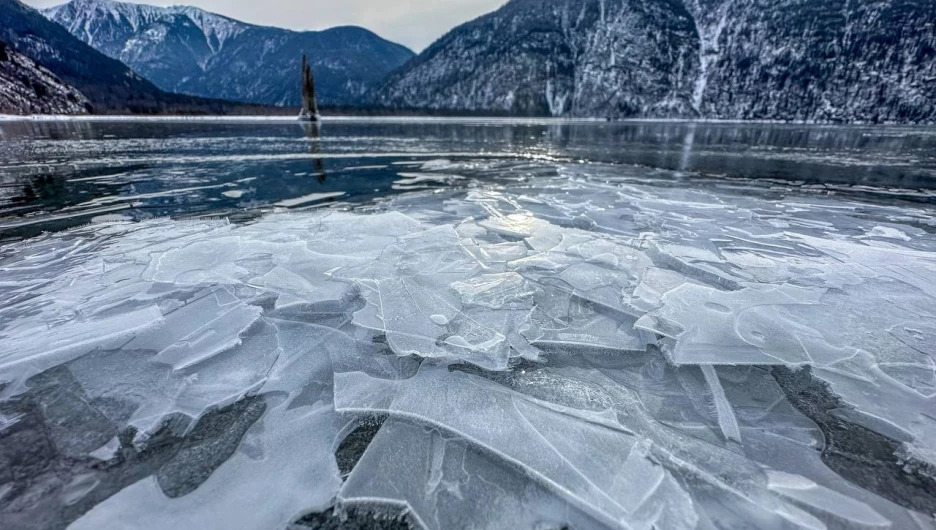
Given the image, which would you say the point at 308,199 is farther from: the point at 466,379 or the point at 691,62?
the point at 691,62

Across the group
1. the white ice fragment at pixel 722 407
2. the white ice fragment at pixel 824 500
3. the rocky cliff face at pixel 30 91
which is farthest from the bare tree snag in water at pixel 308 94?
the white ice fragment at pixel 824 500

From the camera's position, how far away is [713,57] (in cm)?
11175

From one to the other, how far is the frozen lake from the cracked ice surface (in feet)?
0.04

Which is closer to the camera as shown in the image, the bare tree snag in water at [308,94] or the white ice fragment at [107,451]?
the white ice fragment at [107,451]

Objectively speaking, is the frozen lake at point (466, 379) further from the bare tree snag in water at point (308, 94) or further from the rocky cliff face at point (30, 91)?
the rocky cliff face at point (30, 91)

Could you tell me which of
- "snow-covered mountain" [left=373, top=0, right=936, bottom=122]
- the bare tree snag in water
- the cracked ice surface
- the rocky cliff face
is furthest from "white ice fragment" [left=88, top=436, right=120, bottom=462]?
"snow-covered mountain" [left=373, top=0, right=936, bottom=122]

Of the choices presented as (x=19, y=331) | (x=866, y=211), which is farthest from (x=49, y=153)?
(x=866, y=211)

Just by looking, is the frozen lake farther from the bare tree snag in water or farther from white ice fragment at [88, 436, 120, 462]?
the bare tree snag in water

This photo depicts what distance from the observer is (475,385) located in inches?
70.9

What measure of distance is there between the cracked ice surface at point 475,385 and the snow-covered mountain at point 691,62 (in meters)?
114

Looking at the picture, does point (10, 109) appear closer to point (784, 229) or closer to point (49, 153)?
point (49, 153)

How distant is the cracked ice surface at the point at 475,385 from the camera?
127 centimetres

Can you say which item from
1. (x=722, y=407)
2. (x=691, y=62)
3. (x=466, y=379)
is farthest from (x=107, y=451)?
(x=691, y=62)

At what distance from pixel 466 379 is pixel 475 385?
6cm
